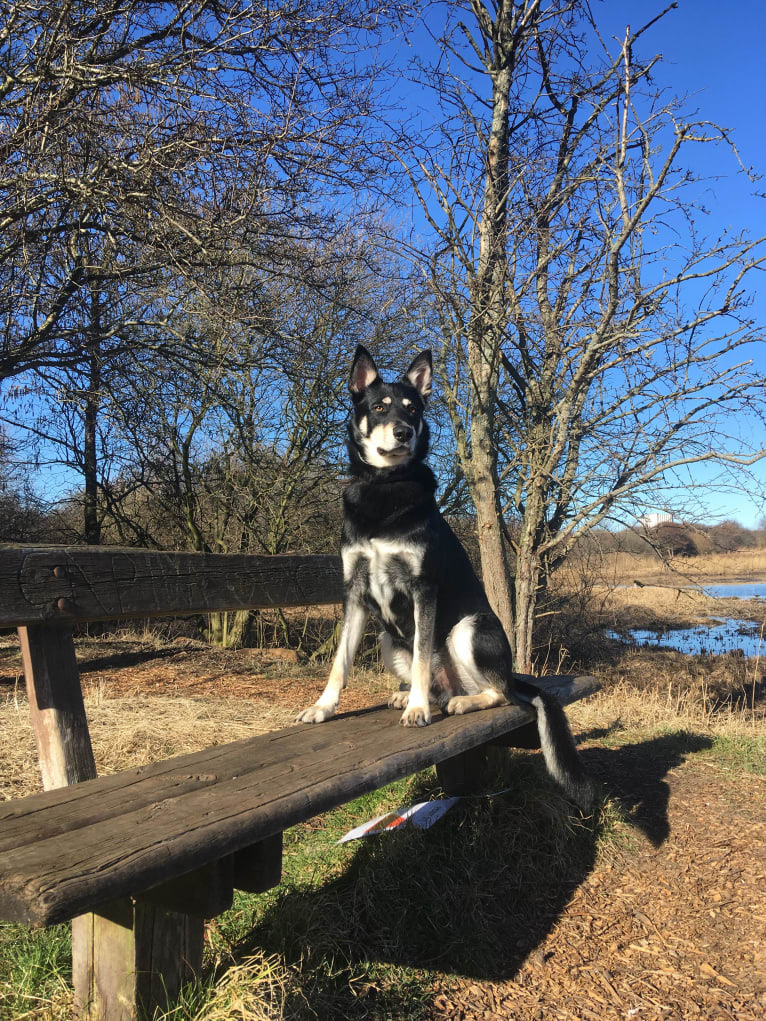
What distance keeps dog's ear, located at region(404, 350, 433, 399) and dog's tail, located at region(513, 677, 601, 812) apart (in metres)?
1.55

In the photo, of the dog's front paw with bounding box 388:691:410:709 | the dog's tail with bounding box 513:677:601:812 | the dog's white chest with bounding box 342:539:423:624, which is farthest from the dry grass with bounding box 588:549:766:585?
the dog's white chest with bounding box 342:539:423:624

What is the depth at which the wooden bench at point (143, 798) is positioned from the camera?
142cm

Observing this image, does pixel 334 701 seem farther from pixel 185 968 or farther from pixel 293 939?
pixel 185 968

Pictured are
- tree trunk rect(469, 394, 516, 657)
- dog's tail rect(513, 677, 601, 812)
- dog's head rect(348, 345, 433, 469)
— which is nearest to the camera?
dog's head rect(348, 345, 433, 469)

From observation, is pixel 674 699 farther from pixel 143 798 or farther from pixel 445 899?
pixel 143 798

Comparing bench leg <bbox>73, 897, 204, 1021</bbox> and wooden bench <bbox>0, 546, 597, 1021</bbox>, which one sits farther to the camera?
bench leg <bbox>73, 897, 204, 1021</bbox>

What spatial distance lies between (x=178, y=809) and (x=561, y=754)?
2033 millimetres

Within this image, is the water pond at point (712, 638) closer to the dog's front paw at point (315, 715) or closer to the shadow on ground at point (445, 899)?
the shadow on ground at point (445, 899)

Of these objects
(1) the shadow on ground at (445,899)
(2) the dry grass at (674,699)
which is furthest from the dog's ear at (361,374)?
(2) the dry grass at (674,699)

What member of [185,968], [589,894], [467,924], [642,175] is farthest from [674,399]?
[185,968]

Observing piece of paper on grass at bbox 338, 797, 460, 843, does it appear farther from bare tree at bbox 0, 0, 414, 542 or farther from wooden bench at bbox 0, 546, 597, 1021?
bare tree at bbox 0, 0, 414, 542

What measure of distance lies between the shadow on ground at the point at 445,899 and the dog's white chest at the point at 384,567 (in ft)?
3.28

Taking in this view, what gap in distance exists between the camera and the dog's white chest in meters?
3.03

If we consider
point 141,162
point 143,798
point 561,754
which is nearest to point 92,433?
point 141,162
